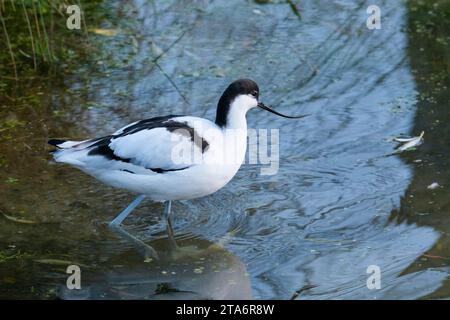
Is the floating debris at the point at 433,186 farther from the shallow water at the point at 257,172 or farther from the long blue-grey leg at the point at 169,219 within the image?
the long blue-grey leg at the point at 169,219

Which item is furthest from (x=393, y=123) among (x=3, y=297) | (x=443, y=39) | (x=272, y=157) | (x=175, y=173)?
(x=3, y=297)

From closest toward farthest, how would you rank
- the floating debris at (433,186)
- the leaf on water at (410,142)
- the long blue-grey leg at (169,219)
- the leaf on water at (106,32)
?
the long blue-grey leg at (169,219) → the floating debris at (433,186) → the leaf on water at (410,142) → the leaf on water at (106,32)

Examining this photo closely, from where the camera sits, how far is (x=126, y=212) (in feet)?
20.4

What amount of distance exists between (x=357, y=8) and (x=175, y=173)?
428cm

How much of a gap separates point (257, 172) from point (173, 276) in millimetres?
1534

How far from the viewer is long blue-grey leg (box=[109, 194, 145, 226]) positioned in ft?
20.3

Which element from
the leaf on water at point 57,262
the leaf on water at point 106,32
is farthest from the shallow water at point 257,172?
the leaf on water at point 106,32

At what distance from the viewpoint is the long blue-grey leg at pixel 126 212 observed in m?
6.18

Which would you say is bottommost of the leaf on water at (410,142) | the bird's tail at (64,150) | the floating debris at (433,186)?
the floating debris at (433,186)

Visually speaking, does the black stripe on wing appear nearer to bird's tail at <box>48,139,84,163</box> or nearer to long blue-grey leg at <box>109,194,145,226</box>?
bird's tail at <box>48,139,84,163</box>

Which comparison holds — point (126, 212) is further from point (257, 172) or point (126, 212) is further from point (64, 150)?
point (257, 172)

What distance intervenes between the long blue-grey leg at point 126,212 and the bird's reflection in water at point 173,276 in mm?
244

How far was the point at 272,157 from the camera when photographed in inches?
281

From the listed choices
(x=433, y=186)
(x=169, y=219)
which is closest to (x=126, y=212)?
(x=169, y=219)
